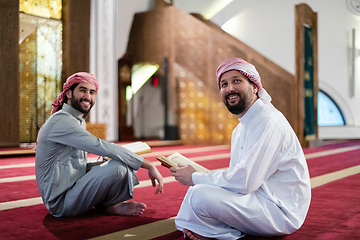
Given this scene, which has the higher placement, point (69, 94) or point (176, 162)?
point (69, 94)

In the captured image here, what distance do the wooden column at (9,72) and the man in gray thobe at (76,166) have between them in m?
4.30

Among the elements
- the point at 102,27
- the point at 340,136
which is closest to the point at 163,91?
the point at 102,27

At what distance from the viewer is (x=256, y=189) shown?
134 cm

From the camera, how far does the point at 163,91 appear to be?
7.58 metres

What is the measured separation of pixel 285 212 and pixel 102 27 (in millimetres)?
6442

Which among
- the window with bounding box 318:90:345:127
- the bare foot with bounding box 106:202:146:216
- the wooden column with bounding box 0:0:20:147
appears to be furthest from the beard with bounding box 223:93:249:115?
the window with bounding box 318:90:345:127

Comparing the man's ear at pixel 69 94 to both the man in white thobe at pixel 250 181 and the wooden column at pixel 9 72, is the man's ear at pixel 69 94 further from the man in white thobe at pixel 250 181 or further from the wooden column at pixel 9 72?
the wooden column at pixel 9 72

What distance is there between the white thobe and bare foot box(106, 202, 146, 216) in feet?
1.43

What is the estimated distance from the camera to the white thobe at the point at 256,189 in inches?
50.8

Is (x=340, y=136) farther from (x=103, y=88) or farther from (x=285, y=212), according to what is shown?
(x=285, y=212)

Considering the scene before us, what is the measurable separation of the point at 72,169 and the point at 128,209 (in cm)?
35

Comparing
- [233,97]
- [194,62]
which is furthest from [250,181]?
[194,62]

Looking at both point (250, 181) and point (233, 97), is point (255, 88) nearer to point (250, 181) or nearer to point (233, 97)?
point (233, 97)

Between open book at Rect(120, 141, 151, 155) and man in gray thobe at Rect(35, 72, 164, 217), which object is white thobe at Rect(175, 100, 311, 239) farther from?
open book at Rect(120, 141, 151, 155)
